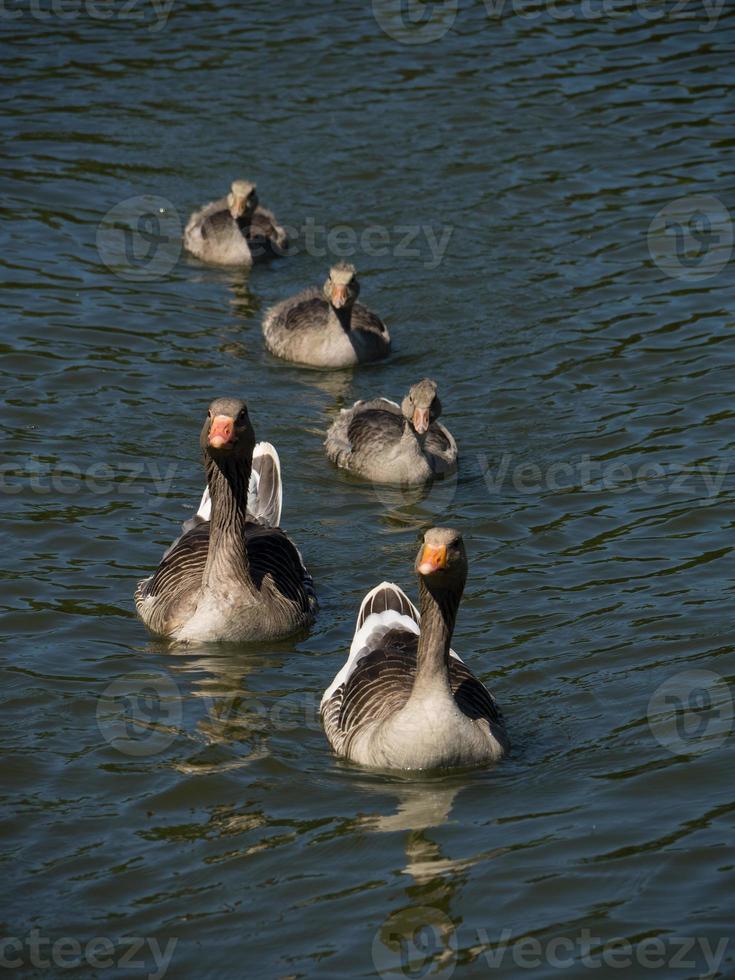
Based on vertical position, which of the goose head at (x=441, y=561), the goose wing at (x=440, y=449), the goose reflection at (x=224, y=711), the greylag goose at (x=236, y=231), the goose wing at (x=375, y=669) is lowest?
the goose reflection at (x=224, y=711)

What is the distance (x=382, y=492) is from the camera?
14227 millimetres

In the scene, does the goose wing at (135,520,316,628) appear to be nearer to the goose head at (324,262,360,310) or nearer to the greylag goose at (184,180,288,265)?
the goose head at (324,262,360,310)

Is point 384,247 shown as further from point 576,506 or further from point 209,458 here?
point 209,458

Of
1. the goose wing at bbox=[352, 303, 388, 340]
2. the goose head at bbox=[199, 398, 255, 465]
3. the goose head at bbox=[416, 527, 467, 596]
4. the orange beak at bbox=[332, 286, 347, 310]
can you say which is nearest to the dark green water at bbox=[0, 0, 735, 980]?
the goose wing at bbox=[352, 303, 388, 340]

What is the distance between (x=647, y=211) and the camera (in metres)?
19.1

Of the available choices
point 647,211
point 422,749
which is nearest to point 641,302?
point 647,211

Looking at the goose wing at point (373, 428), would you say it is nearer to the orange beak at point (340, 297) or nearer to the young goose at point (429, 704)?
the orange beak at point (340, 297)

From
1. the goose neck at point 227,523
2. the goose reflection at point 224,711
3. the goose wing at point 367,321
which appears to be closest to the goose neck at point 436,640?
the goose reflection at point 224,711

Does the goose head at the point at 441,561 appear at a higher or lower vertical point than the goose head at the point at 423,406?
lower

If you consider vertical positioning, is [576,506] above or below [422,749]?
above

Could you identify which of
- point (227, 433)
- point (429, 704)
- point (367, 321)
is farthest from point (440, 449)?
point (429, 704)

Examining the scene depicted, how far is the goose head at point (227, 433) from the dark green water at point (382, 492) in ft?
4.60

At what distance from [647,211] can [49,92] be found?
8994 mm

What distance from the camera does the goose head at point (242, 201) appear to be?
1870cm
